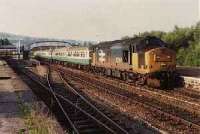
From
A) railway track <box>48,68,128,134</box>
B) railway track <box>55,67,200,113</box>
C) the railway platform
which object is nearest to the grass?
the railway platform

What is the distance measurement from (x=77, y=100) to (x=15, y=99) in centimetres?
308

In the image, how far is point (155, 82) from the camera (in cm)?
2520

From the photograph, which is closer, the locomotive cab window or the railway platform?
the railway platform

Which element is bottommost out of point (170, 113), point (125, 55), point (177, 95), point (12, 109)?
point (170, 113)

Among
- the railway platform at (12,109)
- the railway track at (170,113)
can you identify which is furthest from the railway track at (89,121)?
the railway track at (170,113)

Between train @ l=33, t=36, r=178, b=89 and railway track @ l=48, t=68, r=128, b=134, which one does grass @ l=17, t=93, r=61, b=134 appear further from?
train @ l=33, t=36, r=178, b=89

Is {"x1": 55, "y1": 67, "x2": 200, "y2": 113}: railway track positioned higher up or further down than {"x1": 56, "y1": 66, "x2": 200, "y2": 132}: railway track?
higher up

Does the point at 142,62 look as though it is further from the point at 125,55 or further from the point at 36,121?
the point at 36,121

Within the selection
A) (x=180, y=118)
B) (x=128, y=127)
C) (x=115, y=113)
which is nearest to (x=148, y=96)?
(x=115, y=113)

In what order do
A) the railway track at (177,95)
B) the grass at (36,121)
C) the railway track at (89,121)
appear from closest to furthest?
the grass at (36,121) → the railway track at (89,121) → the railway track at (177,95)

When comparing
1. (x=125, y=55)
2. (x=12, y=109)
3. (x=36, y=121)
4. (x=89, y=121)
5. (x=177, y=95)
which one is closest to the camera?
(x=36, y=121)

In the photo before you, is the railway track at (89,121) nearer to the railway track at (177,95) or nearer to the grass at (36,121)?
the grass at (36,121)

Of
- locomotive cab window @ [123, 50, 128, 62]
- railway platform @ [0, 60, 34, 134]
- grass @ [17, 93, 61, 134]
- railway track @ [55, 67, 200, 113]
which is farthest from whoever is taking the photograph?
locomotive cab window @ [123, 50, 128, 62]

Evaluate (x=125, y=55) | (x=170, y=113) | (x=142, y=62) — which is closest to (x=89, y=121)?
(x=170, y=113)
